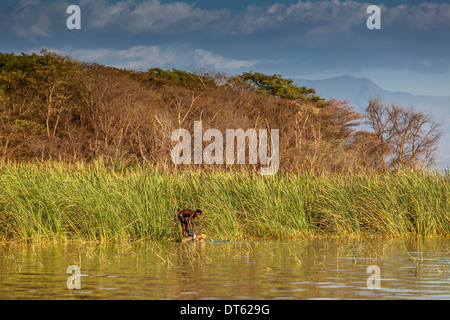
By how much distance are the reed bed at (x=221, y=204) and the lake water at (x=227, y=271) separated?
91 cm

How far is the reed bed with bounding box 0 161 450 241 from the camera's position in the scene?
15.8 meters

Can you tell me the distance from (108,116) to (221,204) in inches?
995

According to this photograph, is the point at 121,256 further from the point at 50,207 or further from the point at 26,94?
the point at 26,94

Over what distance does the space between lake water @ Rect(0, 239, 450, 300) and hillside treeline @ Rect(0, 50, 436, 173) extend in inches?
735

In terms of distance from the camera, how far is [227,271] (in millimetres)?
10711

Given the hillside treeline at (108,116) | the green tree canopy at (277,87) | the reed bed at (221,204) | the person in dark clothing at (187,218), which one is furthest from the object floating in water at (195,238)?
the green tree canopy at (277,87)

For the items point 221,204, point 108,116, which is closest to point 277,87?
point 108,116

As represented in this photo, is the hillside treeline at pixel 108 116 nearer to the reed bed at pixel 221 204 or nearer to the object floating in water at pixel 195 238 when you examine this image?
the reed bed at pixel 221 204

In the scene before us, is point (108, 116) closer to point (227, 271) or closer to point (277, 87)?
point (277, 87)

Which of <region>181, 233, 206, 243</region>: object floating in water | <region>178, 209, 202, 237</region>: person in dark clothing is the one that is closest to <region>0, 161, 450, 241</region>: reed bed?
<region>178, 209, 202, 237</region>: person in dark clothing

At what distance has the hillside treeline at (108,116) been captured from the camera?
37.2 m

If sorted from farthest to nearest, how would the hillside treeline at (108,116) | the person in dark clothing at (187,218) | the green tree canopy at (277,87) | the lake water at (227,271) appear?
the green tree canopy at (277,87)
the hillside treeline at (108,116)
the person in dark clothing at (187,218)
the lake water at (227,271)

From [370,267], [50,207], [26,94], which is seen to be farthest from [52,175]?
[26,94]

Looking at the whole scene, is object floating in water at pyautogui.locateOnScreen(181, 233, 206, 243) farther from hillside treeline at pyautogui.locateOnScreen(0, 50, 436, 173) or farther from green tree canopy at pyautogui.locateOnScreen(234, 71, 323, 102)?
green tree canopy at pyautogui.locateOnScreen(234, 71, 323, 102)
